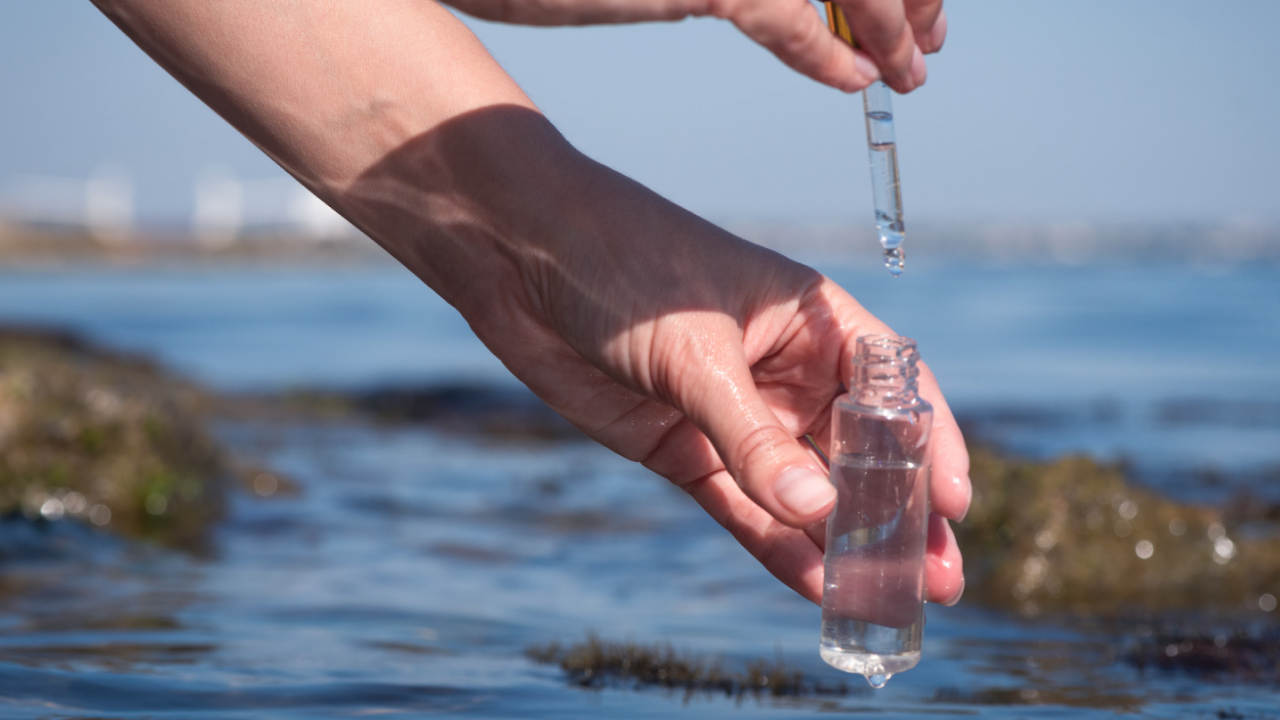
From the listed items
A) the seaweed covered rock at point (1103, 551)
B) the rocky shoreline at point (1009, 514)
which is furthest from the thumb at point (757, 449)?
the seaweed covered rock at point (1103, 551)

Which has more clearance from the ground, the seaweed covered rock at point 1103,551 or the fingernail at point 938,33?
the fingernail at point 938,33

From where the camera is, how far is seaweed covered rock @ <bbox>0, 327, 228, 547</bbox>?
21.6ft

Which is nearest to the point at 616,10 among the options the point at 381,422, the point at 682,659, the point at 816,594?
the point at 816,594

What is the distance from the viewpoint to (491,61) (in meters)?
2.35

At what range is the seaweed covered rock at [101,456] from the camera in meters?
6.60

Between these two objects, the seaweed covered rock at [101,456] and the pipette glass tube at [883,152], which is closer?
the pipette glass tube at [883,152]

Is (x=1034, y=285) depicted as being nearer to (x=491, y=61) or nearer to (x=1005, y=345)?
(x=1005, y=345)

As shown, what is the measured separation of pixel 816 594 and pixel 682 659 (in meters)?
1.66

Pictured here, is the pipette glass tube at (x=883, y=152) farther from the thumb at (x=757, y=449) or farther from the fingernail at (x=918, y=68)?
the thumb at (x=757, y=449)

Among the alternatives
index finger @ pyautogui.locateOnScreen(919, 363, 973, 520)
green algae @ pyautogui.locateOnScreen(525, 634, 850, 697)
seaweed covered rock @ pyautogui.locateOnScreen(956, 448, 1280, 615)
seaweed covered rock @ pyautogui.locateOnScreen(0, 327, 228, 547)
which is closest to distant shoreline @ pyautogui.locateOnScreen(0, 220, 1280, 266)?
seaweed covered rock @ pyautogui.locateOnScreen(0, 327, 228, 547)

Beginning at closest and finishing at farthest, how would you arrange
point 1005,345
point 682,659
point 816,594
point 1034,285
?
point 816,594
point 682,659
point 1005,345
point 1034,285

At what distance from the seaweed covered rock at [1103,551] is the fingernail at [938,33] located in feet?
13.7

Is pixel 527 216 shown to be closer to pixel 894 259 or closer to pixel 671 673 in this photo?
pixel 894 259

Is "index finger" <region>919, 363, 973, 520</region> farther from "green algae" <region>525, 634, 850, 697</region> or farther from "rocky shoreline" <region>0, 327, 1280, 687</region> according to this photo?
"rocky shoreline" <region>0, 327, 1280, 687</region>
